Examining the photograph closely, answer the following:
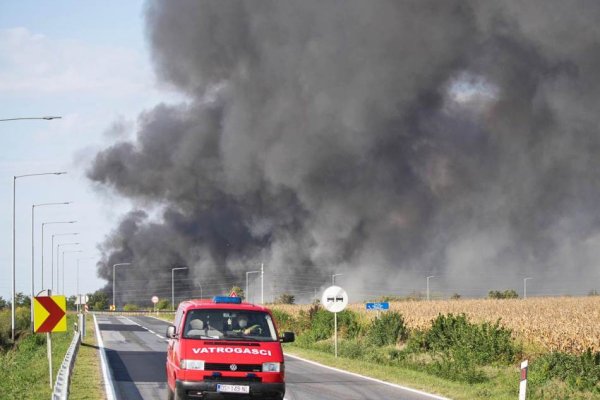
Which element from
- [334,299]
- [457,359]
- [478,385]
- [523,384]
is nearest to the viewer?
[523,384]

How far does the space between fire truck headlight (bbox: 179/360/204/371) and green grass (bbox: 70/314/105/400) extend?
13.6 ft

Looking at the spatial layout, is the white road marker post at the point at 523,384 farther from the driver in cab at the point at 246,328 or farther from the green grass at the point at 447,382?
the driver in cab at the point at 246,328

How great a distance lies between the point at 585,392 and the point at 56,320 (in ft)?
40.8

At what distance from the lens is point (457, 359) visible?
26.1 metres

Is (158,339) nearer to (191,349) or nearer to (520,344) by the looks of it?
(520,344)

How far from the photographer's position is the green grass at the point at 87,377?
1983 cm

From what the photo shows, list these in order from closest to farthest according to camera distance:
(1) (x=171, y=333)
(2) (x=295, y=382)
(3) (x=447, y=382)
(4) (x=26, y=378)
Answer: (1) (x=171, y=333) → (3) (x=447, y=382) → (2) (x=295, y=382) → (4) (x=26, y=378)

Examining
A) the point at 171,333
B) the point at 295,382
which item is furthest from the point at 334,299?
the point at 171,333

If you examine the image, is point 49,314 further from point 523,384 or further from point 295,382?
point 523,384

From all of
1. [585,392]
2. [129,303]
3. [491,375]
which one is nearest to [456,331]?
[491,375]

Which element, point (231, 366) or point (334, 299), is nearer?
point (231, 366)

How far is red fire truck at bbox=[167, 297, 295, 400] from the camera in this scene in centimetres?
1572

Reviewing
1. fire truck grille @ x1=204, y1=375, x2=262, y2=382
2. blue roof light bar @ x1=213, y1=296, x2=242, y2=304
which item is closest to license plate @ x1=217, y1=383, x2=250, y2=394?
fire truck grille @ x1=204, y1=375, x2=262, y2=382

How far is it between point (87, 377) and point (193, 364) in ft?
→ 31.3
